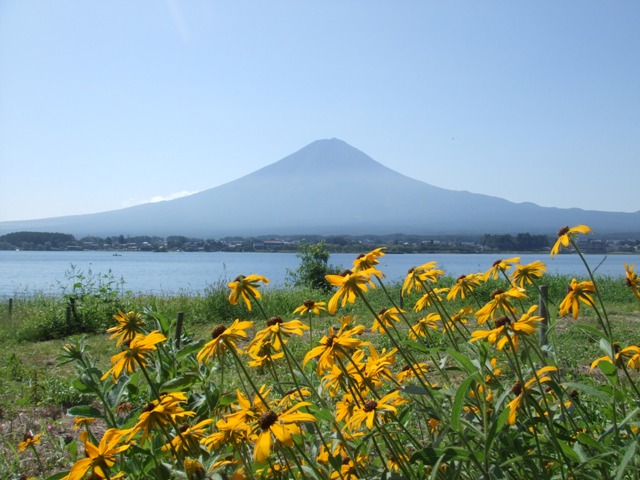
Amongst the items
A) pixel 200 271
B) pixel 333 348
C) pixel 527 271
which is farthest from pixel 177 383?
pixel 200 271

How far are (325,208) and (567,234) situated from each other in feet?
374

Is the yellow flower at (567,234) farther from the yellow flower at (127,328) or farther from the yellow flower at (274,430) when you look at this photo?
the yellow flower at (127,328)

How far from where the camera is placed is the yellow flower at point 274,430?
0.87 m

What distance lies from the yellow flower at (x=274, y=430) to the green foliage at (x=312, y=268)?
12.1 meters

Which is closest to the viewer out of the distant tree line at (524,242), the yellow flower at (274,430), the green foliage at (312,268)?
the yellow flower at (274,430)

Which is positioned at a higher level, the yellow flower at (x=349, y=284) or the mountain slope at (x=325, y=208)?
the mountain slope at (x=325, y=208)

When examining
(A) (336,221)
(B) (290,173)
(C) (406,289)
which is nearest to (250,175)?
(B) (290,173)

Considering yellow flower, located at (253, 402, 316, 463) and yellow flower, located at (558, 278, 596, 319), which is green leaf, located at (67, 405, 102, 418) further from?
yellow flower, located at (558, 278, 596, 319)

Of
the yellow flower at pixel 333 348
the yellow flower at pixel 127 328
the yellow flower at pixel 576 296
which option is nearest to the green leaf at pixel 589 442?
the yellow flower at pixel 576 296

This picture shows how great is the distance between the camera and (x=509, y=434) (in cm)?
112

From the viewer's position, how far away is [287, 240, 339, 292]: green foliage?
1335cm

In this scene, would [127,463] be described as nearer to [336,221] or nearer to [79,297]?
[79,297]

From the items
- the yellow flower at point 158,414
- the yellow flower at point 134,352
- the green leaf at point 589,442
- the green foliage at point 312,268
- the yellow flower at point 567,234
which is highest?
the yellow flower at point 567,234

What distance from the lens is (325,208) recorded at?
115 metres
